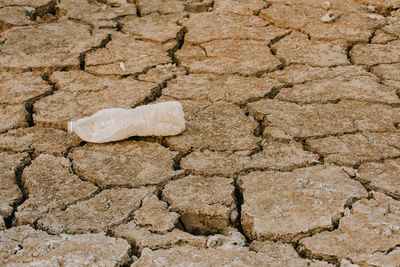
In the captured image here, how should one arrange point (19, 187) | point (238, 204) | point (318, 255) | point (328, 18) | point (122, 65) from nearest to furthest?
1. point (318, 255)
2. point (238, 204)
3. point (19, 187)
4. point (122, 65)
5. point (328, 18)

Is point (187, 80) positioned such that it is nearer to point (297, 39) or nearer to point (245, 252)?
point (297, 39)

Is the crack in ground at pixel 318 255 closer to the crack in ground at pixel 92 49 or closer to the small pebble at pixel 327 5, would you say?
the crack in ground at pixel 92 49

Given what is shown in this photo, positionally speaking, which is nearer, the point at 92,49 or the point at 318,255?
the point at 318,255

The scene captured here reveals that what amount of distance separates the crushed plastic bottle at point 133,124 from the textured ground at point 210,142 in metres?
0.04

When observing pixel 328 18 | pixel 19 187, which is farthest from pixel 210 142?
pixel 328 18

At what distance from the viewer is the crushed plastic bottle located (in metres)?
2.49

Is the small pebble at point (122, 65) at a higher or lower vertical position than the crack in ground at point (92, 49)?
higher

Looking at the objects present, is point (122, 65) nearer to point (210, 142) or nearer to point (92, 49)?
point (92, 49)

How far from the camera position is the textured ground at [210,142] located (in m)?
1.88

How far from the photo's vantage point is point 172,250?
1845mm

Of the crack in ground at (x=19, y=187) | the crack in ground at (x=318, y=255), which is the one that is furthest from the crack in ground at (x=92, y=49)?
the crack in ground at (x=318, y=255)

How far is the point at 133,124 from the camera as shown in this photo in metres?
2.48

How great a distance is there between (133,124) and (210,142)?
33 cm

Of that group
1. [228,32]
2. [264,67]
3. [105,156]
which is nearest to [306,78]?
[264,67]
